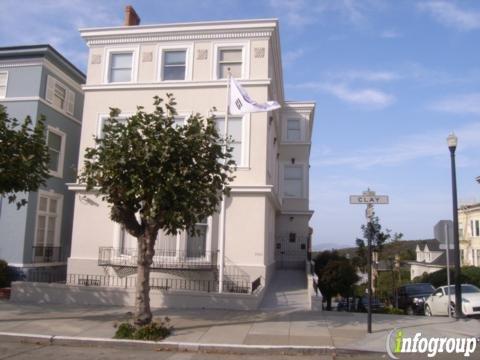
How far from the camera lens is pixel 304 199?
28.2 metres

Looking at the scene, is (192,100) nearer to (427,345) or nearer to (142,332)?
(142,332)

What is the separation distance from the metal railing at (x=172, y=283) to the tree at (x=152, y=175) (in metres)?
5.52

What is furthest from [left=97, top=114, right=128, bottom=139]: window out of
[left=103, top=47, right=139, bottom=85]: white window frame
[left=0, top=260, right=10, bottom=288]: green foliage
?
[left=0, top=260, right=10, bottom=288]: green foliage

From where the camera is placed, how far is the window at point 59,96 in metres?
20.6

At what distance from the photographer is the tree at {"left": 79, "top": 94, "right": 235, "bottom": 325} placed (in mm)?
10203

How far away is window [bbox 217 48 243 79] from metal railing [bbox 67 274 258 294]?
8.01 metres

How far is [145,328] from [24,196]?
1167cm

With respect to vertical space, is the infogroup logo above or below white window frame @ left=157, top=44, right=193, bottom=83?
below

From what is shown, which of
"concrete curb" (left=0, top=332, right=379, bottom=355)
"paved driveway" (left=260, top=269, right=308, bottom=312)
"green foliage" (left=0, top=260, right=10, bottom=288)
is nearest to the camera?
"concrete curb" (left=0, top=332, right=379, bottom=355)

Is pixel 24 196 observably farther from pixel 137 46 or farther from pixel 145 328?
pixel 145 328

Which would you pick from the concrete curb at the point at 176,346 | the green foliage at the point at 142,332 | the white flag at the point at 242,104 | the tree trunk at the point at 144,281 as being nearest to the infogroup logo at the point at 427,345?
the concrete curb at the point at 176,346

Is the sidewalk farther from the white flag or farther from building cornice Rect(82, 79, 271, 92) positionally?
building cornice Rect(82, 79, 271, 92)

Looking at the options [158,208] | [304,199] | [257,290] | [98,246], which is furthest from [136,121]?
[304,199]

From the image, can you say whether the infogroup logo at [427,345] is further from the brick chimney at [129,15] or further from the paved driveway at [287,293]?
the brick chimney at [129,15]
